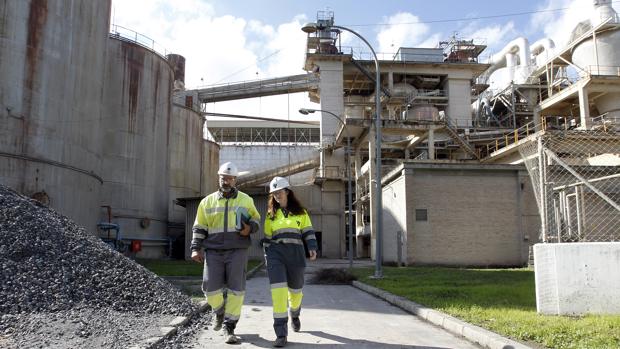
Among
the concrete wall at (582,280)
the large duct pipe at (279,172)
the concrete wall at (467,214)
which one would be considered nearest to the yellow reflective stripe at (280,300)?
the concrete wall at (582,280)

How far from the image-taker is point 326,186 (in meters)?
40.7

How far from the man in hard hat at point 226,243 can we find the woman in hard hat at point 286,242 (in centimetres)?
29

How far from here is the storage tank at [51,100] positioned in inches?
763

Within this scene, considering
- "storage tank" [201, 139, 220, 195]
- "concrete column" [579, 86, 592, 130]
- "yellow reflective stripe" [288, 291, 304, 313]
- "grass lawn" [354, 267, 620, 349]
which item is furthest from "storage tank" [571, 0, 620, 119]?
"yellow reflective stripe" [288, 291, 304, 313]

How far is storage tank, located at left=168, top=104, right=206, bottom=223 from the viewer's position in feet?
130

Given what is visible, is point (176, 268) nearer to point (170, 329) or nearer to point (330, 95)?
point (170, 329)

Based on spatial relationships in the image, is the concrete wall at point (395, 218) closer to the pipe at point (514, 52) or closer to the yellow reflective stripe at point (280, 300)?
the yellow reflective stripe at point (280, 300)

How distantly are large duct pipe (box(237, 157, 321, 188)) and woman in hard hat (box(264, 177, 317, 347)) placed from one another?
1460 inches

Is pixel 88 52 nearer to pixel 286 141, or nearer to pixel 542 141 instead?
pixel 542 141

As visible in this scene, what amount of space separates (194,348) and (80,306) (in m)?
2.60

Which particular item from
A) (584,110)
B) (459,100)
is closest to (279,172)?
(459,100)

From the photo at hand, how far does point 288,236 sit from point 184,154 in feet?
116

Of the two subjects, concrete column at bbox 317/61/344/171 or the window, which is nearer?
the window

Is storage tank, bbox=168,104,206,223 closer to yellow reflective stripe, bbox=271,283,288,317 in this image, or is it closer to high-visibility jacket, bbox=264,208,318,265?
high-visibility jacket, bbox=264,208,318,265
